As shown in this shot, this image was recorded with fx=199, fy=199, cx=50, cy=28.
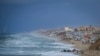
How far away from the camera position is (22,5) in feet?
8.30

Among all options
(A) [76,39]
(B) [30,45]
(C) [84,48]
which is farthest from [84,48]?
(B) [30,45]

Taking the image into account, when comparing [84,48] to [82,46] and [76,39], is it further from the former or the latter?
[76,39]

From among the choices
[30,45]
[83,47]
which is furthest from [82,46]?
[30,45]

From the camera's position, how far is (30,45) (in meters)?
2.44

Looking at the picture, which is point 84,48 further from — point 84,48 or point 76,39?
point 76,39

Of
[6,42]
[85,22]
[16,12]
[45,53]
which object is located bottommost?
[45,53]

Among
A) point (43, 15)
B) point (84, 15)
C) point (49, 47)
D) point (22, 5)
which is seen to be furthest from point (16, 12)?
point (84, 15)

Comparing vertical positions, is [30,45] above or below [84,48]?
above

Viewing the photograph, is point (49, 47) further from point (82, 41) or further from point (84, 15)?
point (84, 15)

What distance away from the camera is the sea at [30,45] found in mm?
2404

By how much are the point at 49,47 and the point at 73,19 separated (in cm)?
47

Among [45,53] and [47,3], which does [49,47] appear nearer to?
[45,53]

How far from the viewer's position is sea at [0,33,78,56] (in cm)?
240

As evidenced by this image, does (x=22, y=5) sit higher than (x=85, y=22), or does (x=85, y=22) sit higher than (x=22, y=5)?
(x=22, y=5)
